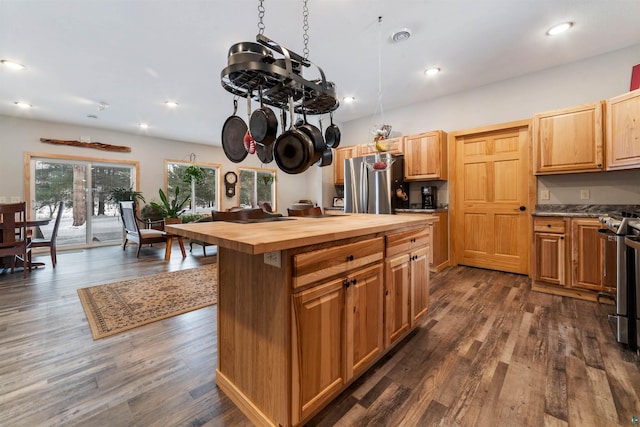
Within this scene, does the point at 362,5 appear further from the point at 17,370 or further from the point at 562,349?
the point at 17,370

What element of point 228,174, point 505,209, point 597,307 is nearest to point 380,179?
point 505,209

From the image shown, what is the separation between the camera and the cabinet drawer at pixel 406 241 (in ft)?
5.51

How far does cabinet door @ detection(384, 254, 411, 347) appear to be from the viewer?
1644 mm

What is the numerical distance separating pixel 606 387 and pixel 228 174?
745 centimetres

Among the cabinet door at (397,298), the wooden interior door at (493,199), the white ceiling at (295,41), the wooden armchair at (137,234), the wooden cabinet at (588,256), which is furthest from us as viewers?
the wooden armchair at (137,234)

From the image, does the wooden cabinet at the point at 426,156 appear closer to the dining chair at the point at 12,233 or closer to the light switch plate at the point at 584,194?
the light switch plate at the point at 584,194

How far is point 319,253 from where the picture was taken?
118 cm

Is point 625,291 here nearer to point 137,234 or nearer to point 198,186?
point 137,234

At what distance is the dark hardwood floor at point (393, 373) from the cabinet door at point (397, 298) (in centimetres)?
18

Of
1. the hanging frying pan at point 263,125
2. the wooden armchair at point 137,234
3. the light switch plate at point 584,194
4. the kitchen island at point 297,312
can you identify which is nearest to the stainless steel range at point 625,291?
the light switch plate at point 584,194

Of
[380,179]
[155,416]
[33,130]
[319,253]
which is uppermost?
[33,130]

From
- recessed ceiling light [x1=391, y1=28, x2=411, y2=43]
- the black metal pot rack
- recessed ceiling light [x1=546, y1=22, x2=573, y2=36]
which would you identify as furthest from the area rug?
recessed ceiling light [x1=546, y1=22, x2=573, y2=36]

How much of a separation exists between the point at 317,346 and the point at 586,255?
3.09 m

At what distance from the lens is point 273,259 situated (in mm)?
1109
